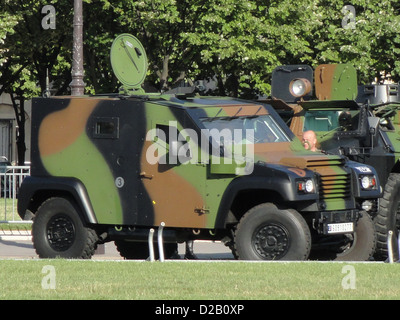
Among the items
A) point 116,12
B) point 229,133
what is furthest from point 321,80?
point 116,12

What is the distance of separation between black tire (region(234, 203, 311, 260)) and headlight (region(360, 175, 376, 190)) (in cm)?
129

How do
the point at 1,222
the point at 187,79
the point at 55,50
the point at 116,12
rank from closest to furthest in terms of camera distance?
the point at 1,222
the point at 116,12
the point at 187,79
the point at 55,50

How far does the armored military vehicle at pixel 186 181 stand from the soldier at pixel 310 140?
85 cm

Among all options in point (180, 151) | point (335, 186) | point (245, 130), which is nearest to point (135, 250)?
point (180, 151)

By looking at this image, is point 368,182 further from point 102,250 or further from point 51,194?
point 102,250

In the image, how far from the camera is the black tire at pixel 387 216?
55.9ft

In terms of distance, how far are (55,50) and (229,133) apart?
27.0m

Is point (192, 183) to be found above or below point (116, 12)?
below

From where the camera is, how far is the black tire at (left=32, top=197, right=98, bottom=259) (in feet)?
52.1

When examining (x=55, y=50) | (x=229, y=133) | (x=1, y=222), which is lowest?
(x=1, y=222)

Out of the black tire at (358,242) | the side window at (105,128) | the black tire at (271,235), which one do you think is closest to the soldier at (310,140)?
the black tire at (358,242)

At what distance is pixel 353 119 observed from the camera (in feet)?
60.1

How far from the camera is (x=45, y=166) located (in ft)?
53.4
